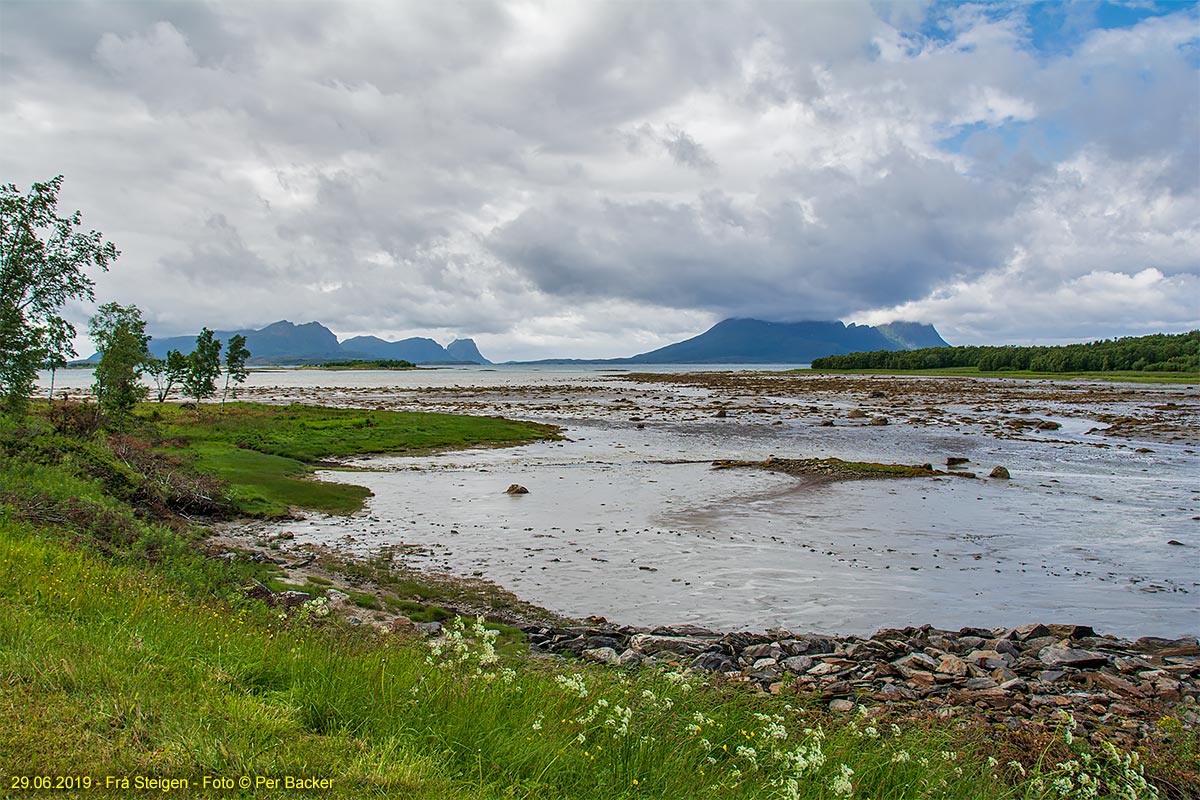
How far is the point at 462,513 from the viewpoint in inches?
923

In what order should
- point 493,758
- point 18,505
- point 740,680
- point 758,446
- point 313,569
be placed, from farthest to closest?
point 758,446 < point 313,569 < point 18,505 < point 740,680 < point 493,758

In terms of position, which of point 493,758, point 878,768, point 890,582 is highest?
point 493,758

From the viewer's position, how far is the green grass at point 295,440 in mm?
25141

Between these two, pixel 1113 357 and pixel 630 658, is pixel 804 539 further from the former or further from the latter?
pixel 1113 357

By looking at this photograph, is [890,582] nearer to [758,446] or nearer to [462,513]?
[462,513]

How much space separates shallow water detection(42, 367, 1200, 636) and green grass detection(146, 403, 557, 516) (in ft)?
6.89

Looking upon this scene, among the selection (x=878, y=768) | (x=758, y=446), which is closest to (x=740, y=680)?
(x=878, y=768)

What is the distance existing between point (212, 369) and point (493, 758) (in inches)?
2857

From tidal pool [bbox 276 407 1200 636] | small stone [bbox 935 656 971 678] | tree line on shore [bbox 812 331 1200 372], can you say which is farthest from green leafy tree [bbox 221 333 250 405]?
tree line on shore [bbox 812 331 1200 372]

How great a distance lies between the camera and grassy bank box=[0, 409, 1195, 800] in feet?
14.8

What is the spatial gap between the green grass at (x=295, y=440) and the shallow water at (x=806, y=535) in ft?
6.89

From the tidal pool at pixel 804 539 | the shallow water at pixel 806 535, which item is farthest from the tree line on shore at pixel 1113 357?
the tidal pool at pixel 804 539

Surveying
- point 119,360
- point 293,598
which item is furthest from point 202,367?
point 293,598

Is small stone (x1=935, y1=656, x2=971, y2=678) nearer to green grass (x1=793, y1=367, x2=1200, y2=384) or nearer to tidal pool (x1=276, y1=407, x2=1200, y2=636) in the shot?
tidal pool (x1=276, y1=407, x2=1200, y2=636)
